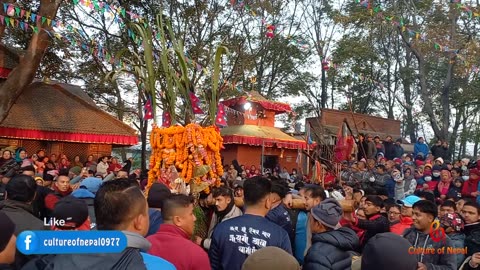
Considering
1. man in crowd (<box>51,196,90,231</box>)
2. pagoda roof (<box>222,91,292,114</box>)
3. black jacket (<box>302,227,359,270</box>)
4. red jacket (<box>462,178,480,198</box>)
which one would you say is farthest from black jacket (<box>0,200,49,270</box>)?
pagoda roof (<box>222,91,292,114</box>)

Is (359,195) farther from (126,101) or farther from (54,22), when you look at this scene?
(126,101)

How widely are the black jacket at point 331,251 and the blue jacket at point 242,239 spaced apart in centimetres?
25

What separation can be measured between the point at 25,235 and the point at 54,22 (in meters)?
12.9

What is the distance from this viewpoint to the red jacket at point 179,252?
9.93ft

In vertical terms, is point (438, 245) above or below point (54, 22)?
below

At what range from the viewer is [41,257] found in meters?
2.04

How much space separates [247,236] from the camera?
362cm

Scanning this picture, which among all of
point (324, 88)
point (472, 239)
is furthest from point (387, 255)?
point (324, 88)

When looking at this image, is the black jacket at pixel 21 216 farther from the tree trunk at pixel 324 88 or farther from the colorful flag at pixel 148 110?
the tree trunk at pixel 324 88

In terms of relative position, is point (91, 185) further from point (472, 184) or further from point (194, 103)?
point (472, 184)

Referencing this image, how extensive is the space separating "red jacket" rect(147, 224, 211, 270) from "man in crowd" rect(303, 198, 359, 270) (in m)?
0.84

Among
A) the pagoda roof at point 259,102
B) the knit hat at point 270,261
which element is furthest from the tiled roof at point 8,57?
the knit hat at point 270,261

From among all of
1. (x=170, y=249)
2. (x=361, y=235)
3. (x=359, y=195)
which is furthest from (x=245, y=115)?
(x=170, y=249)

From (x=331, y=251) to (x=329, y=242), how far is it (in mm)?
69
